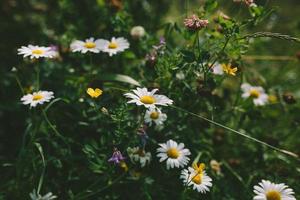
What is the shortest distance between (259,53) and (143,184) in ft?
5.92

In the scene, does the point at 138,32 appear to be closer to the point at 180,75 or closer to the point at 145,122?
the point at 180,75

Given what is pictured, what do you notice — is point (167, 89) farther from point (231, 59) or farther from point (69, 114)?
point (69, 114)

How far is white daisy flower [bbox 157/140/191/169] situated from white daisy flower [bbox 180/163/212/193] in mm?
94

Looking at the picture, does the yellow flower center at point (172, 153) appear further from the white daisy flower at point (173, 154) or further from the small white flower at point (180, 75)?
the small white flower at point (180, 75)

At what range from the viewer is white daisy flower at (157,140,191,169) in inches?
78.0

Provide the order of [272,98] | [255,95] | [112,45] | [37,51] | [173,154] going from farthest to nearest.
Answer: [272,98] → [255,95] → [112,45] → [37,51] → [173,154]

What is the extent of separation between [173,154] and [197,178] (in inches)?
7.4

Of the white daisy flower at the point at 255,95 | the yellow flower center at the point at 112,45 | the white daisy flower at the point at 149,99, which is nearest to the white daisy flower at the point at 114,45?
the yellow flower center at the point at 112,45

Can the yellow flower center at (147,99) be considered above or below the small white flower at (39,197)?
above

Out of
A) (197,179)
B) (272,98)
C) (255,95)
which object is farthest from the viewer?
(272,98)

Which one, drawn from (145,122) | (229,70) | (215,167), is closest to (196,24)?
(229,70)

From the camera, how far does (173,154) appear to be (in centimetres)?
201

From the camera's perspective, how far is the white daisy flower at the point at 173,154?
6.50 feet

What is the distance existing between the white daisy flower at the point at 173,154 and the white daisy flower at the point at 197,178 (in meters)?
0.09
